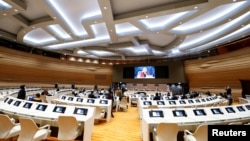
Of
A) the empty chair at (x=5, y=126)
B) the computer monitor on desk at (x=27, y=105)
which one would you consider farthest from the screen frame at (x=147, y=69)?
the empty chair at (x=5, y=126)

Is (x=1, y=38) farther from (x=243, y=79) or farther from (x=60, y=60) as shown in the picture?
(x=243, y=79)

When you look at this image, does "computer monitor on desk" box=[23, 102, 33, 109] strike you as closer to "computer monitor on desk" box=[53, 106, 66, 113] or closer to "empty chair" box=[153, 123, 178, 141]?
"computer monitor on desk" box=[53, 106, 66, 113]

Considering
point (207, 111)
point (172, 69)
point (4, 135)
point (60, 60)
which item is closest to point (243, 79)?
point (172, 69)

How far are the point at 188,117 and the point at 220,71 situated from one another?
11.9 meters

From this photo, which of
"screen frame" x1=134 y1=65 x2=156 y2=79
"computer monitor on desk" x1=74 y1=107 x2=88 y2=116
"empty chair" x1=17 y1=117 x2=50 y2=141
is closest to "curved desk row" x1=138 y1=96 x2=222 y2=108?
"computer monitor on desk" x1=74 y1=107 x2=88 y2=116

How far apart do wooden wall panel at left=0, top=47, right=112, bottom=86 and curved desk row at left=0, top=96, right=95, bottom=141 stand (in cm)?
967

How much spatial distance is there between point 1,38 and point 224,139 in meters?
15.1

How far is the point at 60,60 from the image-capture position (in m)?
18.5

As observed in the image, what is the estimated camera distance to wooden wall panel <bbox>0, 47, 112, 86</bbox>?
1307cm

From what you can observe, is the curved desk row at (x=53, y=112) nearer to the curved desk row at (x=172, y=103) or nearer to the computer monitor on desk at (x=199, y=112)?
the curved desk row at (x=172, y=103)

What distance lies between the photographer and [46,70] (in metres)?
16.8

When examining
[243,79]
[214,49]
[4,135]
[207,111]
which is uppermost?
[214,49]

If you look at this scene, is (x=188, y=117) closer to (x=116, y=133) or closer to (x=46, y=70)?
(x=116, y=133)

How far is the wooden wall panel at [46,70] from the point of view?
1307 cm
